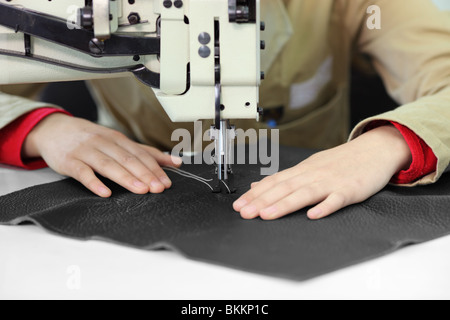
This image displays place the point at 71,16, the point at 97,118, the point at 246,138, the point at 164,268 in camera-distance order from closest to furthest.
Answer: the point at 164,268, the point at 71,16, the point at 246,138, the point at 97,118

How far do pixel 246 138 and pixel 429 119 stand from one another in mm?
554

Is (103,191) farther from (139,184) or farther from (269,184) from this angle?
(269,184)

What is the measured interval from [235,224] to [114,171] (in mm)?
331

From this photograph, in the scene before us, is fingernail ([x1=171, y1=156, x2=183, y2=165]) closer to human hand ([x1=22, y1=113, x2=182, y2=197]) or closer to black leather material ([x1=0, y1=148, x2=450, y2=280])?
human hand ([x1=22, y1=113, x2=182, y2=197])

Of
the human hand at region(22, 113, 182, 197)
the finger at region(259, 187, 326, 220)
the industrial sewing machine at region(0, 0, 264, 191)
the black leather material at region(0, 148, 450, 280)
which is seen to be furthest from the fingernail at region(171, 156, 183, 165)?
the finger at region(259, 187, 326, 220)

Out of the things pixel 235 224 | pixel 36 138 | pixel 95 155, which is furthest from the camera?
pixel 36 138

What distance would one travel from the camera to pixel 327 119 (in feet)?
5.44

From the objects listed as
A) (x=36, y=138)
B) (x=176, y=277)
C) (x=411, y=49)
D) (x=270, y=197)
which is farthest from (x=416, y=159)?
(x=36, y=138)

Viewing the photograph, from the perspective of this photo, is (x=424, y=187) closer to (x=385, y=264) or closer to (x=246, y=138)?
(x=385, y=264)

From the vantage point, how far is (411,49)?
1357 millimetres

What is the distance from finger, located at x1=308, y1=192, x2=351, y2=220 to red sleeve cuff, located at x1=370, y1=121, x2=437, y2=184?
182mm

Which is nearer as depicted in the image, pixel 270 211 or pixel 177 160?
pixel 270 211

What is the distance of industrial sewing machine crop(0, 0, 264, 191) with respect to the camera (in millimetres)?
904
